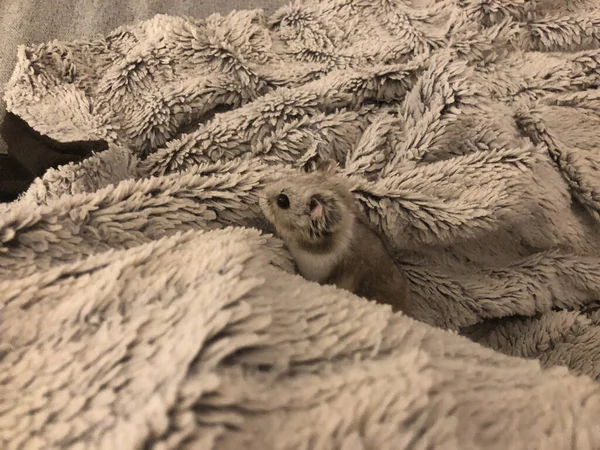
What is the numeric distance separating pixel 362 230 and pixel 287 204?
0.15m

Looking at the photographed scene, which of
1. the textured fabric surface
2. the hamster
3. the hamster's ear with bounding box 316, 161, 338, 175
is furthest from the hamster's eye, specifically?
the textured fabric surface

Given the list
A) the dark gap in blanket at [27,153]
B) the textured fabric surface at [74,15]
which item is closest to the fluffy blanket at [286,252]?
the dark gap in blanket at [27,153]

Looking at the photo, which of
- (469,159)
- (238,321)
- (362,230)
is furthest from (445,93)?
(238,321)

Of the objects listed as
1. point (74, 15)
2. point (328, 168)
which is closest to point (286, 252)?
point (328, 168)

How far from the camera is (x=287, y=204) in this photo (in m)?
0.85

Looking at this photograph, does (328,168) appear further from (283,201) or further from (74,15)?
(74,15)

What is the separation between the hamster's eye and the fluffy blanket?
0.19 ft

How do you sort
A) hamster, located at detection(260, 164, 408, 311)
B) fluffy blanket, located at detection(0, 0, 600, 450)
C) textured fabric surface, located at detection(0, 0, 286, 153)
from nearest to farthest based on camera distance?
1. fluffy blanket, located at detection(0, 0, 600, 450)
2. hamster, located at detection(260, 164, 408, 311)
3. textured fabric surface, located at detection(0, 0, 286, 153)

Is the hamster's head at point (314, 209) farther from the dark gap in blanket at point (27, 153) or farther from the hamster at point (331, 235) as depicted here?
the dark gap in blanket at point (27, 153)

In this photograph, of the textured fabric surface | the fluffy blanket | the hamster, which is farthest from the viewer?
the textured fabric surface

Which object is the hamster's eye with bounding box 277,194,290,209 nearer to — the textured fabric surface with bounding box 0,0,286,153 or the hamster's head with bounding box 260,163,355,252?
the hamster's head with bounding box 260,163,355,252

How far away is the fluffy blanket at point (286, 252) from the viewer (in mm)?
406

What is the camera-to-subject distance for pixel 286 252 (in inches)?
29.7

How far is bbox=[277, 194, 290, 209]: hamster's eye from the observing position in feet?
2.75
